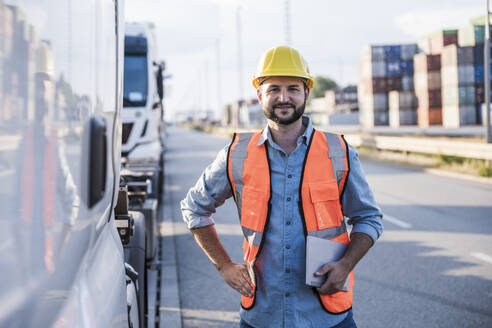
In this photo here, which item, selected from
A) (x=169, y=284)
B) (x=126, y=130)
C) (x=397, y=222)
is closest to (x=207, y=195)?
(x=169, y=284)

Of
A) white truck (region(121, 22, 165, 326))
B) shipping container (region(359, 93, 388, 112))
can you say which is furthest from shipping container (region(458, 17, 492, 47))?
white truck (region(121, 22, 165, 326))

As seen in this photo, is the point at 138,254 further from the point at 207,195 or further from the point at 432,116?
the point at 432,116

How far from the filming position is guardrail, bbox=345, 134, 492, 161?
594 inches

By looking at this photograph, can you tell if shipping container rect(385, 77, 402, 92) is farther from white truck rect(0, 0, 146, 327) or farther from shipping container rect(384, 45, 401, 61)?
white truck rect(0, 0, 146, 327)

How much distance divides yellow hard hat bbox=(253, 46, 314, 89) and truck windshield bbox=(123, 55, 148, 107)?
10.7 m

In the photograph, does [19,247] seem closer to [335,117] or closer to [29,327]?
[29,327]

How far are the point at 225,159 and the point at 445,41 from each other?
171ft

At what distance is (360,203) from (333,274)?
372 millimetres

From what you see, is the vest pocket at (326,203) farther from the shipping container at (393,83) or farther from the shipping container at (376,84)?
the shipping container at (376,84)

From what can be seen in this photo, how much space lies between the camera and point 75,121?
1483 millimetres

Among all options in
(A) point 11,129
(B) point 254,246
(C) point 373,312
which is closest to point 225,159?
(B) point 254,246

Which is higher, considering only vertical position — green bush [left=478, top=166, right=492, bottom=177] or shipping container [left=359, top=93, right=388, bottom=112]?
shipping container [left=359, top=93, right=388, bottom=112]

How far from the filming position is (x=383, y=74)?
5456 centimetres

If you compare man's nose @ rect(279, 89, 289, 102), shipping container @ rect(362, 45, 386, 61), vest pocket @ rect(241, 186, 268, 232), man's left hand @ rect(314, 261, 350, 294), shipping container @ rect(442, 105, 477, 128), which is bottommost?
man's left hand @ rect(314, 261, 350, 294)
